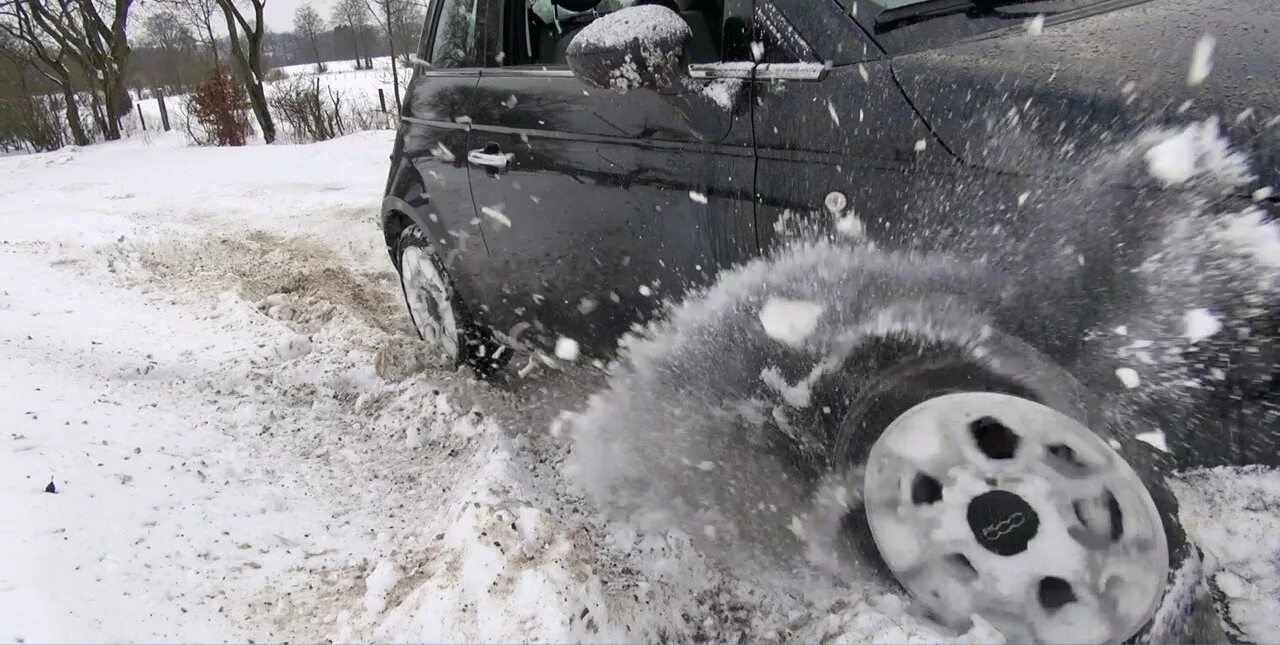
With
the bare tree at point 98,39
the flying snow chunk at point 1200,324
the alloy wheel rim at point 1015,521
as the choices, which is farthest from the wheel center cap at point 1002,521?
the bare tree at point 98,39

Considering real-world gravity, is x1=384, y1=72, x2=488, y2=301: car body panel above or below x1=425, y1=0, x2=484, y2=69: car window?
below

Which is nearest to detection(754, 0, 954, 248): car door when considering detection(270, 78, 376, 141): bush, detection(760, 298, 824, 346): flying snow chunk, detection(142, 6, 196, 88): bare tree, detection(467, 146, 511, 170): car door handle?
detection(760, 298, 824, 346): flying snow chunk

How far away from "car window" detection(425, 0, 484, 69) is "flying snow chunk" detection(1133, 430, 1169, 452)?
2.67 m

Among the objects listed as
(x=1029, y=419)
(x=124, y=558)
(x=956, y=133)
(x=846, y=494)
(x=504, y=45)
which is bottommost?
(x=124, y=558)

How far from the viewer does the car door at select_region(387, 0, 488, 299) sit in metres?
3.08

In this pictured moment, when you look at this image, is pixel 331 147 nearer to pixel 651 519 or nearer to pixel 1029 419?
pixel 651 519

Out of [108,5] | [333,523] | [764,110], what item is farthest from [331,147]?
[108,5]

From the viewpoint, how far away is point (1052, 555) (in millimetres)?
1556

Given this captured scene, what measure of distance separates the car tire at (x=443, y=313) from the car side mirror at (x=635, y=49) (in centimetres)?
172

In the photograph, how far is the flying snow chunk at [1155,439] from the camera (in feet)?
4.32

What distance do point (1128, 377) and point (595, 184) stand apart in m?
1.55

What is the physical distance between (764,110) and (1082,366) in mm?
931

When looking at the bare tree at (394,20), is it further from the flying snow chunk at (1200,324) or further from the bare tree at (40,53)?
the flying snow chunk at (1200,324)

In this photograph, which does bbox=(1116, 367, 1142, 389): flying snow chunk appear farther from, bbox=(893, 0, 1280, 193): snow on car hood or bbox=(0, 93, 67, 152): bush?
bbox=(0, 93, 67, 152): bush
